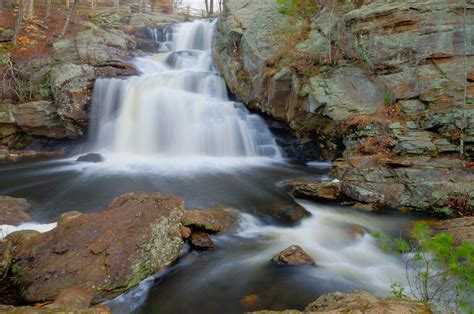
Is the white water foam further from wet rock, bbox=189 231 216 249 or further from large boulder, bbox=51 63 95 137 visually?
large boulder, bbox=51 63 95 137

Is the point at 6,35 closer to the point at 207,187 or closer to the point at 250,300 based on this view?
the point at 207,187

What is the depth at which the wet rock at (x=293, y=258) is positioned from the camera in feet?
17.3

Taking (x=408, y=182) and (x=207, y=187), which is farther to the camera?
→ (x=207, y=187)

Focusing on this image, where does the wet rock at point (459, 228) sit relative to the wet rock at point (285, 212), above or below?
above

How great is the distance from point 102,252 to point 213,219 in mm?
2253

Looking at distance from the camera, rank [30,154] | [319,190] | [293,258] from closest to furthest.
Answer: [293,258], [319,190], [30,154]

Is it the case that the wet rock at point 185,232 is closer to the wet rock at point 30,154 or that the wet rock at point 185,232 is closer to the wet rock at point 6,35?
the wet rock at point 30,154

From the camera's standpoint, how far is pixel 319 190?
8211 millimetres

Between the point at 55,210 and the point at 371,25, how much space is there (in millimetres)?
10619

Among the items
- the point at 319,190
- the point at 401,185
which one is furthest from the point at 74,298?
the point at 401,185

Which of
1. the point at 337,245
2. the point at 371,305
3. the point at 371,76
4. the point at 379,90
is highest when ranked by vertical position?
the point at 371,76

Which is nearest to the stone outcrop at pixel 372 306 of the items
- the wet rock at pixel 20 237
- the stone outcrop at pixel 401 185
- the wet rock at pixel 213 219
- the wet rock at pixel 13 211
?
the wet rock at pixel 213 219

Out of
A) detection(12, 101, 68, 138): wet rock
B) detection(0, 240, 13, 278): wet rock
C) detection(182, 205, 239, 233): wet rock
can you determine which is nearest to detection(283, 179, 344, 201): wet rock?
detection(182, 205, 239, 233): wet rock

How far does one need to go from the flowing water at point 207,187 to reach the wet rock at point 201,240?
157 millimetres
